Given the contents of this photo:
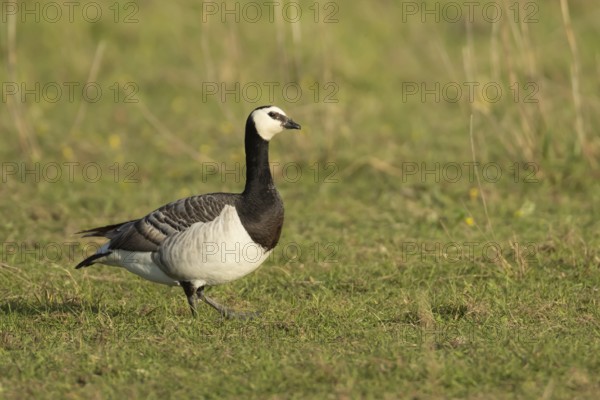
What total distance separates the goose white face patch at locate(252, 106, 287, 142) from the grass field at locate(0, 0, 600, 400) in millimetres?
1273

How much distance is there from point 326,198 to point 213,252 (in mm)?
4072

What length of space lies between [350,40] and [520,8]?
21.9ft

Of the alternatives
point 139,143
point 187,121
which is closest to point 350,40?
point 187,121

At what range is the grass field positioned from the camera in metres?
5.93

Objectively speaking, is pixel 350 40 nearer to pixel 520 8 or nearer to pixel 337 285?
pixel 520 8

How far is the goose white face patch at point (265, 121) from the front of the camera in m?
7.58
